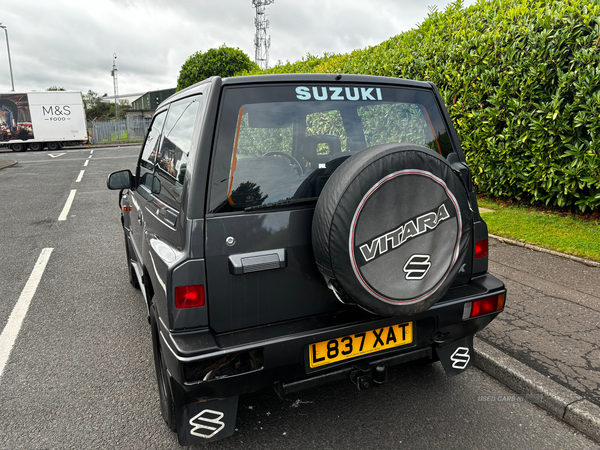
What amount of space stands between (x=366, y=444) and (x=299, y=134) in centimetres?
169

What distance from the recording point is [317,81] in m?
2.31

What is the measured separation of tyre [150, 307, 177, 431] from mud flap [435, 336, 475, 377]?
1.51 m

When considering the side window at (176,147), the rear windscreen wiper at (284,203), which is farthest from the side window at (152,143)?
the rear windscreen wiper at (284,203)

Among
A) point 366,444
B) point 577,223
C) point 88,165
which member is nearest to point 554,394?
point 366,444

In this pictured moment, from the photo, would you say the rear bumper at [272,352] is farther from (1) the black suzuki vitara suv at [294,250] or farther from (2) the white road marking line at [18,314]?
(2) the white road marking line at [18,314]

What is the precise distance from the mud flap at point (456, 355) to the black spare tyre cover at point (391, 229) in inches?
26.3

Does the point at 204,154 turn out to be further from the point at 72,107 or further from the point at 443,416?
the point at 72,107

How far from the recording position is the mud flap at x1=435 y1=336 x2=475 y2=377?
2.59 metres

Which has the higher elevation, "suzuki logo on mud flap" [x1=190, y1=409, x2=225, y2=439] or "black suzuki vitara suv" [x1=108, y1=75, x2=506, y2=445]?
"black suzuki vitara suv" [x1=108, y1=75, x2=506, y2=445]

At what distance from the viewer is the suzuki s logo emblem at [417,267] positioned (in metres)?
2.03

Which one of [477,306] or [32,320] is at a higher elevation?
[477,306]

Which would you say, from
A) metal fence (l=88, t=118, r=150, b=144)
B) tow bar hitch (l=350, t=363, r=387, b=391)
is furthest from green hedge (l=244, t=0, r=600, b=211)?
metal fence (l=88, t=118, r=150, b=144)

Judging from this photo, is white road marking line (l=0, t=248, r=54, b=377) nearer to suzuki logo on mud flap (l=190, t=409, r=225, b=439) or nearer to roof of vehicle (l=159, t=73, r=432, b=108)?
suzuki logo on mud flap (l=190, t=409, r=225, b=439)

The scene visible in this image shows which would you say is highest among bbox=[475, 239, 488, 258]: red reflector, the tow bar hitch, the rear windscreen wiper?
the rear windscreen wiper
